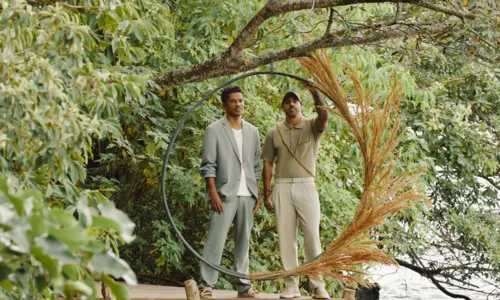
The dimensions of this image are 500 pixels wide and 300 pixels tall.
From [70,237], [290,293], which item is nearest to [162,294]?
[290,293]

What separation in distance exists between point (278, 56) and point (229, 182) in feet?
2.71

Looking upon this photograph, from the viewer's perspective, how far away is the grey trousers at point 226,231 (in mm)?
5531

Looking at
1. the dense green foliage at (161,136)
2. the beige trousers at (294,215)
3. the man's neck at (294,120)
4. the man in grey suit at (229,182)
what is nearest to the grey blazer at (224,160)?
the man in grey suit at (229,182)

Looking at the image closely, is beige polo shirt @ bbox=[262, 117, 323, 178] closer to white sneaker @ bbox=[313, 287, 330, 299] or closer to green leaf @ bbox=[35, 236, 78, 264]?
white sneaker @ bbox=[313, 287, 330, 299]

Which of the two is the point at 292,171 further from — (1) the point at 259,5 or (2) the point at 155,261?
(2) the point at 155,261

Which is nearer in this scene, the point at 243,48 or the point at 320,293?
the point at 243,48

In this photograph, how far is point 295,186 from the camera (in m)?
5.69

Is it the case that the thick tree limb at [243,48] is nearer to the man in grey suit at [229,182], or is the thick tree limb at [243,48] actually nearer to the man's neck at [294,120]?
the man in grey suit at [229,182]

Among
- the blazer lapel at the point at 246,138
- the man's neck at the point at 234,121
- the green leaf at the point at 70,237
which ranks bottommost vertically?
the green leaf at the point at 70,237

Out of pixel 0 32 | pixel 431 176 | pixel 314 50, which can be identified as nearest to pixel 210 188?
pixel 314 50

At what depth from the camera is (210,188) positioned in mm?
5496

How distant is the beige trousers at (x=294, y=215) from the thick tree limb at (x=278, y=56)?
30.3 inches

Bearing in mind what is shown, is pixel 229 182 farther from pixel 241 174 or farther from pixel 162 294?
pixel 162 294

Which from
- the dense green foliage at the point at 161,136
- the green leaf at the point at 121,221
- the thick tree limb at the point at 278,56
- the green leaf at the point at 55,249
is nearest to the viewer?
the green leaf at the point at 55,249
